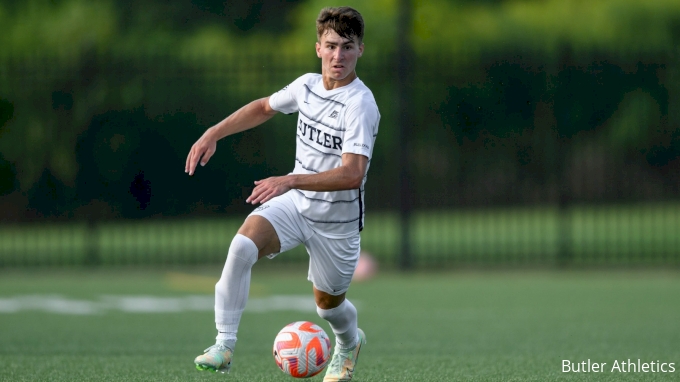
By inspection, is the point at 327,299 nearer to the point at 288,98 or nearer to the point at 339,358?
the point at 339,358

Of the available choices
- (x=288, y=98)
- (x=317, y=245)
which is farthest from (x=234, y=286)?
(x=288, y=98)

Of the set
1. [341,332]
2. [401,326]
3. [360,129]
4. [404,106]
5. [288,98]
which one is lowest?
[401,326]

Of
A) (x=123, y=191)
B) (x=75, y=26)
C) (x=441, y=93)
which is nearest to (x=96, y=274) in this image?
(x=123, y=191)

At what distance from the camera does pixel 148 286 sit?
484 inches

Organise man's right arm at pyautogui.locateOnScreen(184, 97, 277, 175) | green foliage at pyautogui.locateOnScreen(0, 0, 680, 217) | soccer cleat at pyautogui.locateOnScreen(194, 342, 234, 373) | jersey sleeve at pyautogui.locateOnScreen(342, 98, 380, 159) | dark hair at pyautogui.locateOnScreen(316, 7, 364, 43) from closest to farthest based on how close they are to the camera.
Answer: soccer cleat at pyautogui.locateOnScreen(194, 342, 234, 373) < jersey sleeve at pyautogui.locateOnScreen(342, 98, 380, 159) < dark hair at pyautogui.locateOnScreen(316, 7, 364, 43) < man's right arm at pyautogui.locateOnScreen(184, 97, 277, 175) < green foliage at pyautogui.locateOnScreen(0, 0, 680, 217)

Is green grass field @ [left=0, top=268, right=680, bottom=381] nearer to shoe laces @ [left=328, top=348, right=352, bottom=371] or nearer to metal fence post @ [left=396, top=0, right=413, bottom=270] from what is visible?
shoe laces @ [left=328, top=348, right=352, bottom=371]

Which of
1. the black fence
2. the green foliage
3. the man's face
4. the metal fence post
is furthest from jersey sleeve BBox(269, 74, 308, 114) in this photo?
the black fence

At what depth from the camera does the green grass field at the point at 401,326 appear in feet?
19.4

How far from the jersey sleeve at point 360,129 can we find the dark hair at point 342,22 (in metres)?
0.38

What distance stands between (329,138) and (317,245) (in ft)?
1.92

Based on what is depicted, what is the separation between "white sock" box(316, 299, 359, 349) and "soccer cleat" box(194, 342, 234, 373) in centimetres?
79

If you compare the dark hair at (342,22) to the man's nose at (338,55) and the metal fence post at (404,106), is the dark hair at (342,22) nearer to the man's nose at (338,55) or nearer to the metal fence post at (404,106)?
the man's nose at (338,55)

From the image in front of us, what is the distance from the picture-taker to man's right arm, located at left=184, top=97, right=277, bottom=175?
5.49m

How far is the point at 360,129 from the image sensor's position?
16.7 ft
